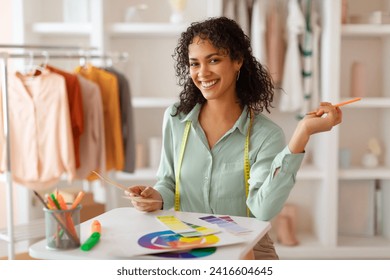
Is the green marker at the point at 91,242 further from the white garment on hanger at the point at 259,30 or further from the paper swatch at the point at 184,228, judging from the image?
the white garment on hanger at the point at 259,30

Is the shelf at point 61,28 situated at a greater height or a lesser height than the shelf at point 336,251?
greater

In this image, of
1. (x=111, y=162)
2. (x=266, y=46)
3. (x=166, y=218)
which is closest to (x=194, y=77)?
(x=166, y=218)

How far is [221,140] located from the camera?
4.93 feet

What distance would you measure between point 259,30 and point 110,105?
902mm

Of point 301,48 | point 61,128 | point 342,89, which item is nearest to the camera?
point 61,128

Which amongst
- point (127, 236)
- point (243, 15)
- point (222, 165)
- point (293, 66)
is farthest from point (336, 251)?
point (127, 236)

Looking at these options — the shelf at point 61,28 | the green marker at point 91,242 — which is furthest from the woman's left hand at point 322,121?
the shelf at point 61,28

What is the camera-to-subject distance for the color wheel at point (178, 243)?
1.00 m

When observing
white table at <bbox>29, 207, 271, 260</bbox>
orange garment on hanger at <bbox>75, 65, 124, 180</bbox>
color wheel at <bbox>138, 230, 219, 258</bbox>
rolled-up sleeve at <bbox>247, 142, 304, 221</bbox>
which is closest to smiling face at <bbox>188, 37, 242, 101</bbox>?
rolled-up sleeve at <bbox>247, 142, 304, 221</bbox>

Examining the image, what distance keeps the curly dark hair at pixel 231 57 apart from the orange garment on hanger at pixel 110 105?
1104 mm

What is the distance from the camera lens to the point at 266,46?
3084 millimetres

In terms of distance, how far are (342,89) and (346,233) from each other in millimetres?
849

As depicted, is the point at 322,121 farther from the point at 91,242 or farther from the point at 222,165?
the point at 91,242

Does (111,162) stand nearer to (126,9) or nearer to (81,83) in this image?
(81,83)
